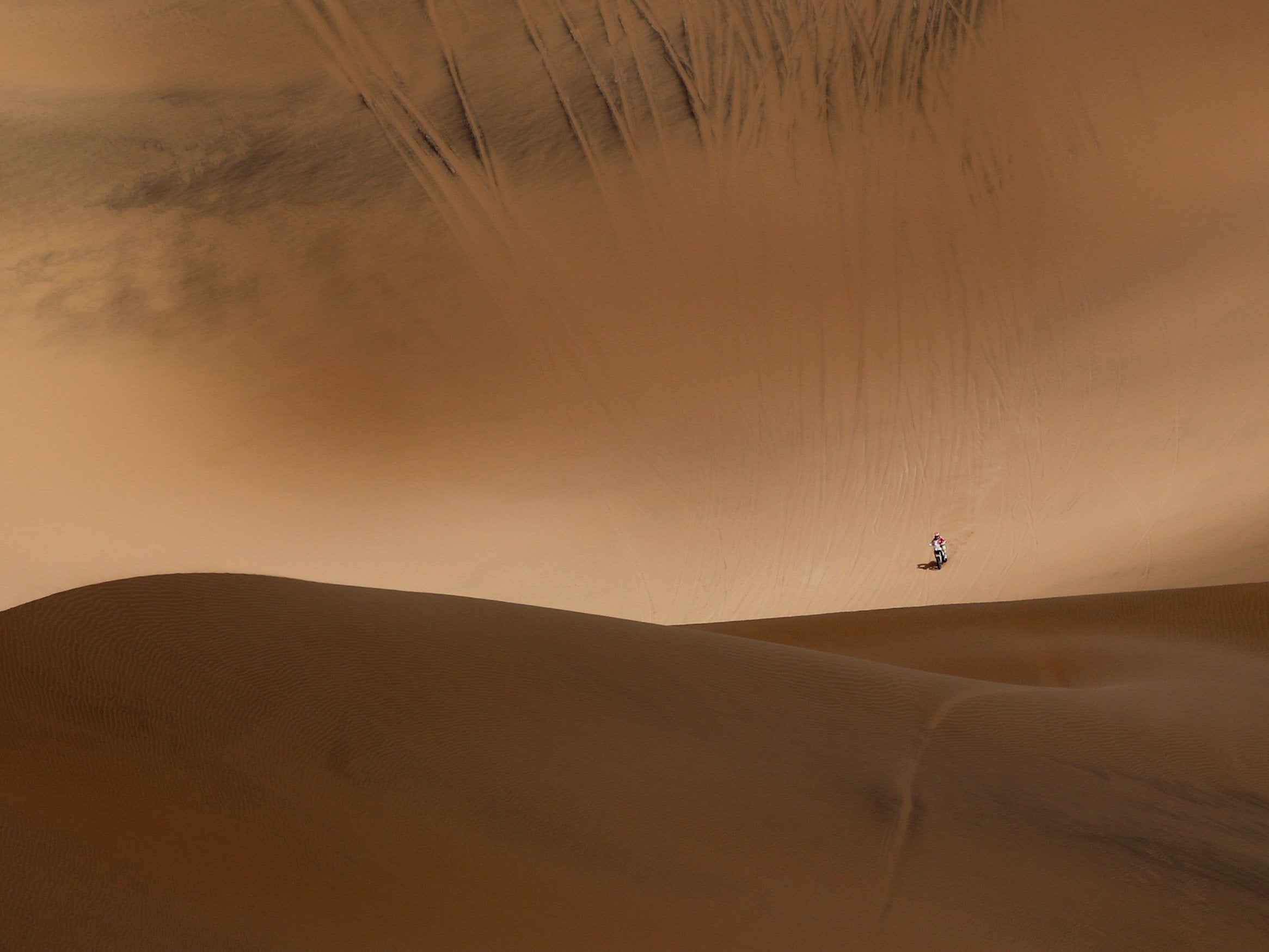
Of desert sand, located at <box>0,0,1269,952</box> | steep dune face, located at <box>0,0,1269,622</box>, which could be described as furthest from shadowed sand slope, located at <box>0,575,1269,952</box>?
steep dune face, located at <box>0,0,1269,622</box>

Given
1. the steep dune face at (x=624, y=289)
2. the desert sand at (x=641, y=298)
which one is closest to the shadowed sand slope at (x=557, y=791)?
the desert sand at (x=641, y=298)

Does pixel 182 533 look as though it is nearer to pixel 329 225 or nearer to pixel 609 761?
pixel 329 225

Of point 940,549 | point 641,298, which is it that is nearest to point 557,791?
point 940,549

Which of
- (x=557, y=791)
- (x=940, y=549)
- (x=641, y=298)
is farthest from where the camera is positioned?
(x=641, y=298)

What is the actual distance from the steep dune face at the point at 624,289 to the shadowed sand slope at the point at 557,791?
5294 millimetres

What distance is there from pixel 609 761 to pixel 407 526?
21.2 feet

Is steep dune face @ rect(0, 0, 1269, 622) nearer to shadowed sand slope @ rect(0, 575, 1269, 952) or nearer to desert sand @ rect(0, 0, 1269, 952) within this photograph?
desert sand @ rect(0, 0, 1269, 952)

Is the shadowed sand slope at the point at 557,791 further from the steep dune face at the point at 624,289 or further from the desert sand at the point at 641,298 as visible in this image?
the steep dune face at the point at 624,289

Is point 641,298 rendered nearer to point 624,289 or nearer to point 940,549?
point 624,289

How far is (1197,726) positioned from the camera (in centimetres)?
287

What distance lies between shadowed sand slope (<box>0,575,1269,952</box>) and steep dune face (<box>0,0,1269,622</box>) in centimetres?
529

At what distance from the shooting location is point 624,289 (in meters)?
9.33

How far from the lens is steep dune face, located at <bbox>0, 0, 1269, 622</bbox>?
27.6 feet

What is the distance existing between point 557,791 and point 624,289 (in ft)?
24.6
